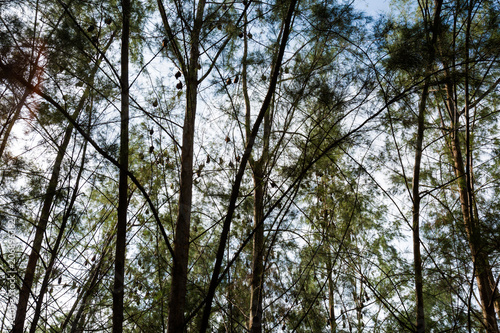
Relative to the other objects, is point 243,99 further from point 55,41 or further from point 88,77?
point 55,41

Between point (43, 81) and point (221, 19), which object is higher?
point (221, 19)

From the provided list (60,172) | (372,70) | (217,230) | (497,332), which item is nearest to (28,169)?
(60,172)

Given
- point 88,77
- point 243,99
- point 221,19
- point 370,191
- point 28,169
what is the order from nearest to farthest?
point 221,19, point 88,77, point 28,169, point 243,99, point 370,191

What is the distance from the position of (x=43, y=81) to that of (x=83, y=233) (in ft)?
7.14

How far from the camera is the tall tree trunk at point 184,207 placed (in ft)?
8.12

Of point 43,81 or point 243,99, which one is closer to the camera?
point 43,81

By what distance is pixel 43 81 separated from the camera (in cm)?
368

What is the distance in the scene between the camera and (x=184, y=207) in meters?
2.82

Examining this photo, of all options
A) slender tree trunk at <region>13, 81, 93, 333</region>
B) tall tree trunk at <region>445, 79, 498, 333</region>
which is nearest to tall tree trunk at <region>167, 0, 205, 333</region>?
slender tree trunk at <region>13, 81, 93, 333</region>

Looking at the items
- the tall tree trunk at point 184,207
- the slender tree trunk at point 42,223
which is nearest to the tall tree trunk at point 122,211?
the tall tree trunk at point 184,207

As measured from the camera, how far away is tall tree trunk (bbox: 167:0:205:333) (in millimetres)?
Answer: 2475

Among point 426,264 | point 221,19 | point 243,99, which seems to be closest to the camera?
point 221,19

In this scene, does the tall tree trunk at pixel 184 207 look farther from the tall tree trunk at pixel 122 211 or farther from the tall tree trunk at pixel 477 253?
the tall tree trunk at pixel 477 253

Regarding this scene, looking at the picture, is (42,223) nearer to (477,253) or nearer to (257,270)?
(257,270)
